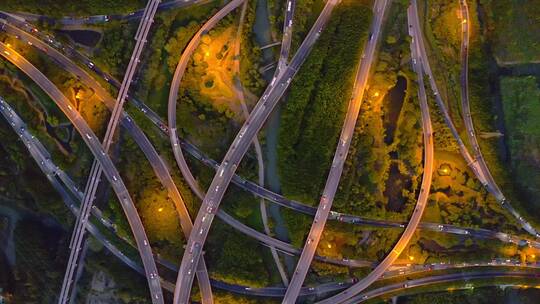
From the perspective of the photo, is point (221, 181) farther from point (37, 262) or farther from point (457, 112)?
point (457, 112)

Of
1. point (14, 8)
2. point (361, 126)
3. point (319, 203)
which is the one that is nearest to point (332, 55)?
point (361, 126)

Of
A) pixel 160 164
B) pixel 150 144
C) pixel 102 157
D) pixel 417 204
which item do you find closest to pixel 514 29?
pixel 417 204

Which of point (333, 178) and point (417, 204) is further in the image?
point (417, 204)

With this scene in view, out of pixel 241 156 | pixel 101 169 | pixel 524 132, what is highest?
pixel 524 132

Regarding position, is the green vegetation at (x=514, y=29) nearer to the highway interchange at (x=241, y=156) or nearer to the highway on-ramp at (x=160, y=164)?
the highway interchange at (x=241, y=156)

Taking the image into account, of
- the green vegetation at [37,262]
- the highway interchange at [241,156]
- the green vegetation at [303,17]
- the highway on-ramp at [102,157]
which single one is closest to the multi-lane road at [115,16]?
the highway interchange at [241,156]

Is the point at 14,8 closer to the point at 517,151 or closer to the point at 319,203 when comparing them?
the point at 319,203
